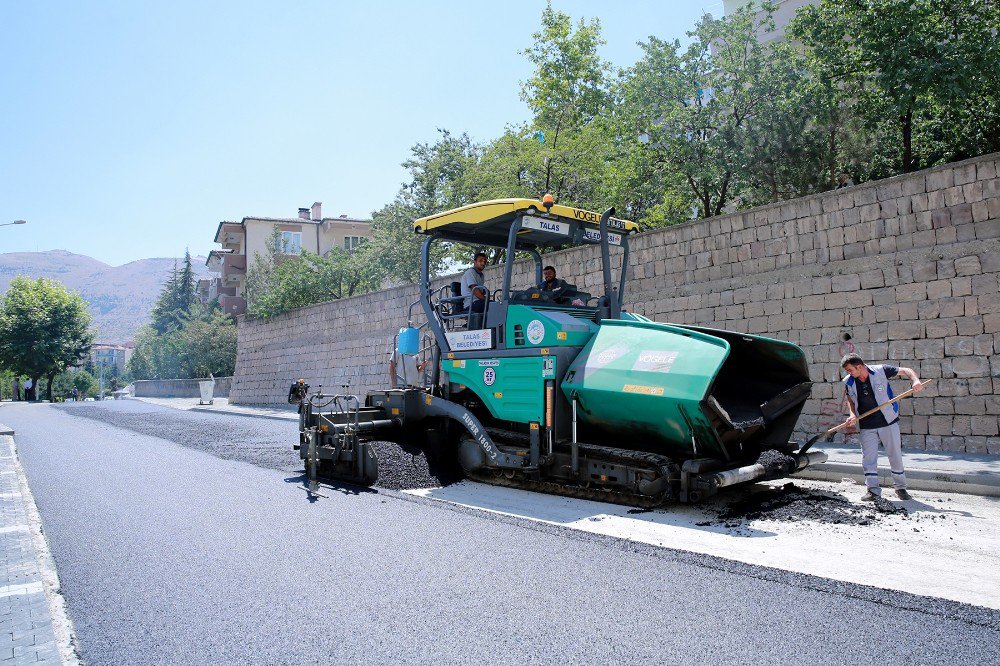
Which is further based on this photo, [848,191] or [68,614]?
[848,191]

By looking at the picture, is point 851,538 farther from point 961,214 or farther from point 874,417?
point 961,214

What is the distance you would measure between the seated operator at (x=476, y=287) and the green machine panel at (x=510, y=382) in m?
0.59

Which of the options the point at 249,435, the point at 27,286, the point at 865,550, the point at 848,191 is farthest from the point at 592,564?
the point at 27,286

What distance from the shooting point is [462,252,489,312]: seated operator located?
752 centimetres

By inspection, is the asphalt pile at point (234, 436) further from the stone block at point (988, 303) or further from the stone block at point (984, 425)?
the stone block at point (988, 303)

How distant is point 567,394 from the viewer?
6.43 meters

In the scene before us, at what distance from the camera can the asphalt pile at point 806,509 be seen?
5.54 m

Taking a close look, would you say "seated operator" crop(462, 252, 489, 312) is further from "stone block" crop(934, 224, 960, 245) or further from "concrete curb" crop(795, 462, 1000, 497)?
"stone block" crop(934, 224, 960, 245)

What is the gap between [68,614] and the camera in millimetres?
3787

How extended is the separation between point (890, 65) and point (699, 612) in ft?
35.6

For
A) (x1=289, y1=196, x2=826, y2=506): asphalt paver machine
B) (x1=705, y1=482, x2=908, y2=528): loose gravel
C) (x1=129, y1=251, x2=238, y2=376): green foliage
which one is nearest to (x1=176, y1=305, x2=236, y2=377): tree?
(x1=129, y1=251, x2=238, y2=376): green foliage

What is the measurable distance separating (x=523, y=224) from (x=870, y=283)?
5.98 m

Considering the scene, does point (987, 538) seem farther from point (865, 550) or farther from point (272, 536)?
point (272, 536)

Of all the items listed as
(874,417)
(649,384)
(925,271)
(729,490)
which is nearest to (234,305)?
(925,271)
